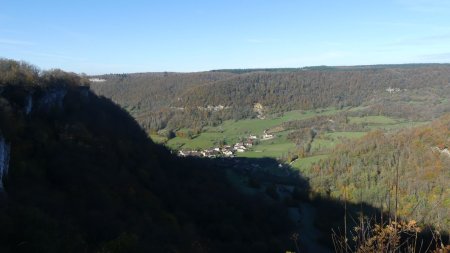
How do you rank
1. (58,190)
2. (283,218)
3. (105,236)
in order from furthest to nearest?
(283,218)
(58,190)
(105,236)

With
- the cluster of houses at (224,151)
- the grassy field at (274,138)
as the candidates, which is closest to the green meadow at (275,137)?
the grassy field at (274,138)

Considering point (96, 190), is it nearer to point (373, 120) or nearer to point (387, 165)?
point (387, 165)

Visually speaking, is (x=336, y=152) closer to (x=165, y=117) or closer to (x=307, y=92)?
(x=165, y=117)

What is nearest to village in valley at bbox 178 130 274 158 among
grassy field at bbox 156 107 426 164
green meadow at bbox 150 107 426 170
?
green meadow at bbox 150 107 426 170

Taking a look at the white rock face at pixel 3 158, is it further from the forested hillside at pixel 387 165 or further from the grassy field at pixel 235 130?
the grassy field at pixel 235 130

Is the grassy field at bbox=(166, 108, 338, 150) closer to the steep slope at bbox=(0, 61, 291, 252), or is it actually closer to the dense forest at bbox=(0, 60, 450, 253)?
the dense forest at bbox=(0, 60, 450, 253)

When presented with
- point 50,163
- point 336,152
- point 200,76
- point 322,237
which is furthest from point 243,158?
point 200,76

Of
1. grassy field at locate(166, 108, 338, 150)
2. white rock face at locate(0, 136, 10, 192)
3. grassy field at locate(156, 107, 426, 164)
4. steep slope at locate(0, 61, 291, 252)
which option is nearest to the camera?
steep slope at locate(0, 61, 291, 252)
